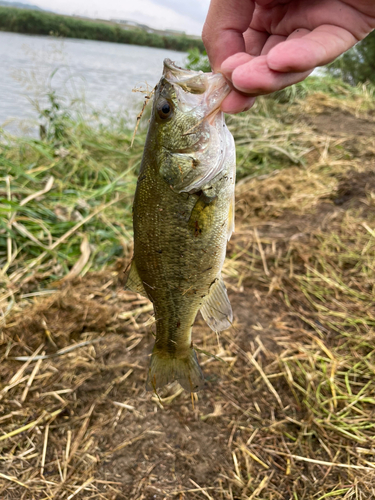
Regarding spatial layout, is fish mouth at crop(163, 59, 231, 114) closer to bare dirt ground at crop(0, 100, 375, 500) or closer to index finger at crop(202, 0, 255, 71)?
index finger at crop(202, 0, 255, 71)

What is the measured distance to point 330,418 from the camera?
7.77ft

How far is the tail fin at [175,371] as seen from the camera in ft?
5.74

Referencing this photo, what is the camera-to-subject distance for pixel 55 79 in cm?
1102

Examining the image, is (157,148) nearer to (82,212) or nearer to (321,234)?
(321,234)

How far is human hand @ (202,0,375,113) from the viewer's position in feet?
3.66

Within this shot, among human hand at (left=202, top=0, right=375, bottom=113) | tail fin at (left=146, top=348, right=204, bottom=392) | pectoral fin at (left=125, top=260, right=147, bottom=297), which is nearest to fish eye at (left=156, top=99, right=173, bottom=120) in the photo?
human hand at (left=202, top=0, right=375, bottom=113)

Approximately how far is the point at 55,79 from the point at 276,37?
11.1 m

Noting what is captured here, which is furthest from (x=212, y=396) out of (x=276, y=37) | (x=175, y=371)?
(x=276, y=37)

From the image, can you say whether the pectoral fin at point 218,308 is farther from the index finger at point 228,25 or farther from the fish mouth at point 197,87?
the index finger at point 228,25

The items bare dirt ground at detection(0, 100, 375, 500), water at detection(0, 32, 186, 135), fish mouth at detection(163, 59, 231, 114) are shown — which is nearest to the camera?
fish mouth at detection(163, 59, 231, 114)

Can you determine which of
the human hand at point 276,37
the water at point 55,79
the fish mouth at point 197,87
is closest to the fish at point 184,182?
the fish mouth at point 197,87

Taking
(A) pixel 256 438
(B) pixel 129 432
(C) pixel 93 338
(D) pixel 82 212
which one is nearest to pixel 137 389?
(B) pixel 129 432

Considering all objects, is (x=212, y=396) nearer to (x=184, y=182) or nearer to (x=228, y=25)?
(x=184, y=182)

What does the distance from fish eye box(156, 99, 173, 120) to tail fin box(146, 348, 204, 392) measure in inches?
42.2
